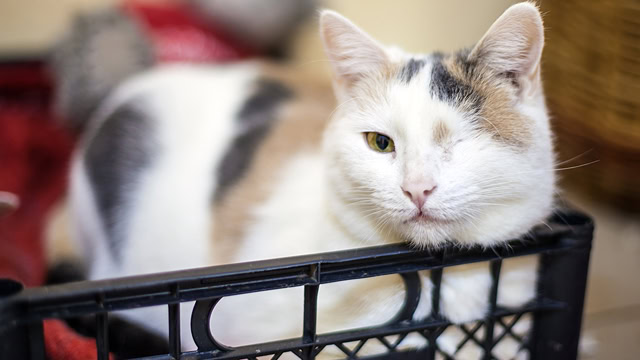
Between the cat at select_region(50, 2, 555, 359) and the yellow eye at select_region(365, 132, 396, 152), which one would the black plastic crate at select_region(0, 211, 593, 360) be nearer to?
the cat at select_region(50, 2, 555, 359)

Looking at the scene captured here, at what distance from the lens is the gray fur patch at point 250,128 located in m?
1.16

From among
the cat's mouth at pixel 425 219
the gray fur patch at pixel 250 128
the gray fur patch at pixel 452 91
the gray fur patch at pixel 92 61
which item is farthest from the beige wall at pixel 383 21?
the cat's mouth at pixel 425 219

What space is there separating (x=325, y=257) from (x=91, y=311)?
0.24 meters

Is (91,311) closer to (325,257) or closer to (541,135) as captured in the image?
(325,257)

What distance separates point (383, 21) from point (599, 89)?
0.65m

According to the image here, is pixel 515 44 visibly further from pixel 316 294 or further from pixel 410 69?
pixel 316 294

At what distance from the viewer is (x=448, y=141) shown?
731mm

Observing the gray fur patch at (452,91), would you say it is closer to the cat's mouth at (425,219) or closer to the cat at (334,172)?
the cat at (334,172)

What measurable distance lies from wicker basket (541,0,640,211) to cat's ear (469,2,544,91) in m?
0.42

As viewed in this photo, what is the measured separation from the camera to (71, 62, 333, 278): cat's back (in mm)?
1160

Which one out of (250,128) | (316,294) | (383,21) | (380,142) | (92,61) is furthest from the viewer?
(383,21)

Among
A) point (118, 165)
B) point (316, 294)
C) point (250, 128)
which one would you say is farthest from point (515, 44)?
point (118, 165)

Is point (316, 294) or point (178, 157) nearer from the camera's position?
point (316, 294)

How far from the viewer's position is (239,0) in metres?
1.71
